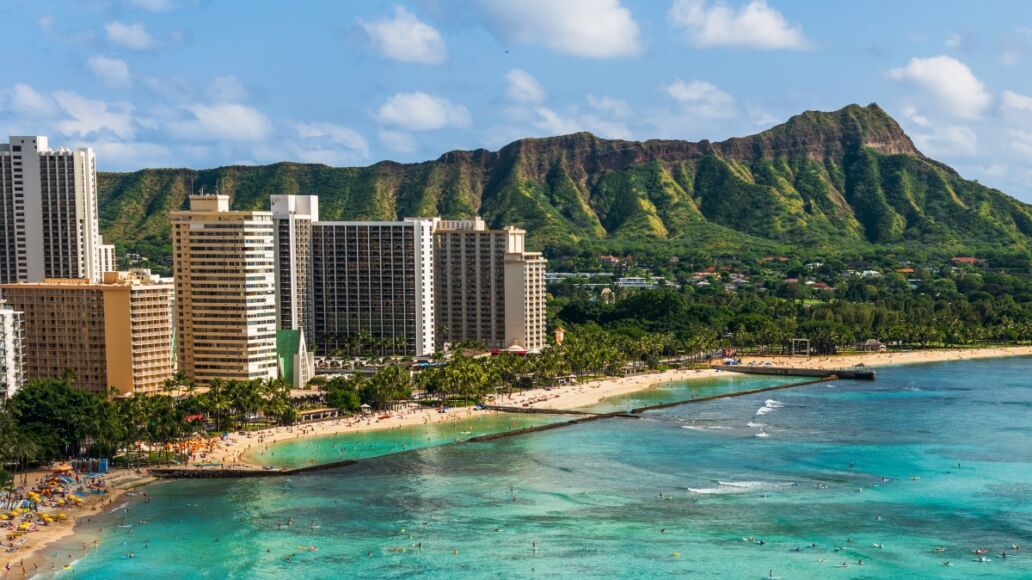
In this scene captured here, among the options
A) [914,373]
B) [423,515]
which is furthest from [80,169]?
[914,373]

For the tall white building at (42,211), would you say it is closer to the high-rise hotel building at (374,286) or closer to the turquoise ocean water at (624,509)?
the high-rise hotel building at (374,286)

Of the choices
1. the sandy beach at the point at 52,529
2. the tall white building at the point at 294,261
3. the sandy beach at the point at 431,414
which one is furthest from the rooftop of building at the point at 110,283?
the tall white building at the point at 294,261

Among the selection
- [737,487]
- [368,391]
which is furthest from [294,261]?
[737,487]

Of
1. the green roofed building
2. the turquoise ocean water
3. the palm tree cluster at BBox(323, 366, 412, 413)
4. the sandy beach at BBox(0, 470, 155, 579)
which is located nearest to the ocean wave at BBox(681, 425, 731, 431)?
the turquoise ocean water

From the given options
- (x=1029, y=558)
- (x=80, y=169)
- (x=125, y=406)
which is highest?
(x=80, y=169)

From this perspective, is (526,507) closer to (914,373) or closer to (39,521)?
(39,521)
